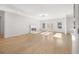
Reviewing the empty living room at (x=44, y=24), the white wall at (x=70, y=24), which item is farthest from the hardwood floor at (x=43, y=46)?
the white wall at (x=70, y=24)

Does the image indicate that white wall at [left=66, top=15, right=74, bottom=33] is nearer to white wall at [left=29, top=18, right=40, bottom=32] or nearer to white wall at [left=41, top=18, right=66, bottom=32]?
white wall at [left=41, top=18, right=66, bottom=32]

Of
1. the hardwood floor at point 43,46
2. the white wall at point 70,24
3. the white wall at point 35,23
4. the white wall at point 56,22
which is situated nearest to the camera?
the white wall at point 70,24

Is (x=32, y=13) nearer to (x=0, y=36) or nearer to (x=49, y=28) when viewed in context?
(x=49, y=28)

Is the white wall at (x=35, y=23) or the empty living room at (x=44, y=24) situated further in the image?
the white wall at (x=35, y=23)

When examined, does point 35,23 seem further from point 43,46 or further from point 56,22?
point 43,46

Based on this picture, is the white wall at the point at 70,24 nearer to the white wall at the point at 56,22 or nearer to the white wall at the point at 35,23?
the white wall at the point at 56,22

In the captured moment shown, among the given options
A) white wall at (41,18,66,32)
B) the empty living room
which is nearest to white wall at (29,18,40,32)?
the empty living room

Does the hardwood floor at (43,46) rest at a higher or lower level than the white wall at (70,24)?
lower

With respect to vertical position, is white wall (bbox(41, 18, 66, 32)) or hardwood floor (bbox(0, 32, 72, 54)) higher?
white wall (bbox(41, 18, 66, 32))

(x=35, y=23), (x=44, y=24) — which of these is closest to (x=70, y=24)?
(x=44, y=24)

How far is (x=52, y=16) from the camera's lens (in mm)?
3688

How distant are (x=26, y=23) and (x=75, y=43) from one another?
6.58 ft
